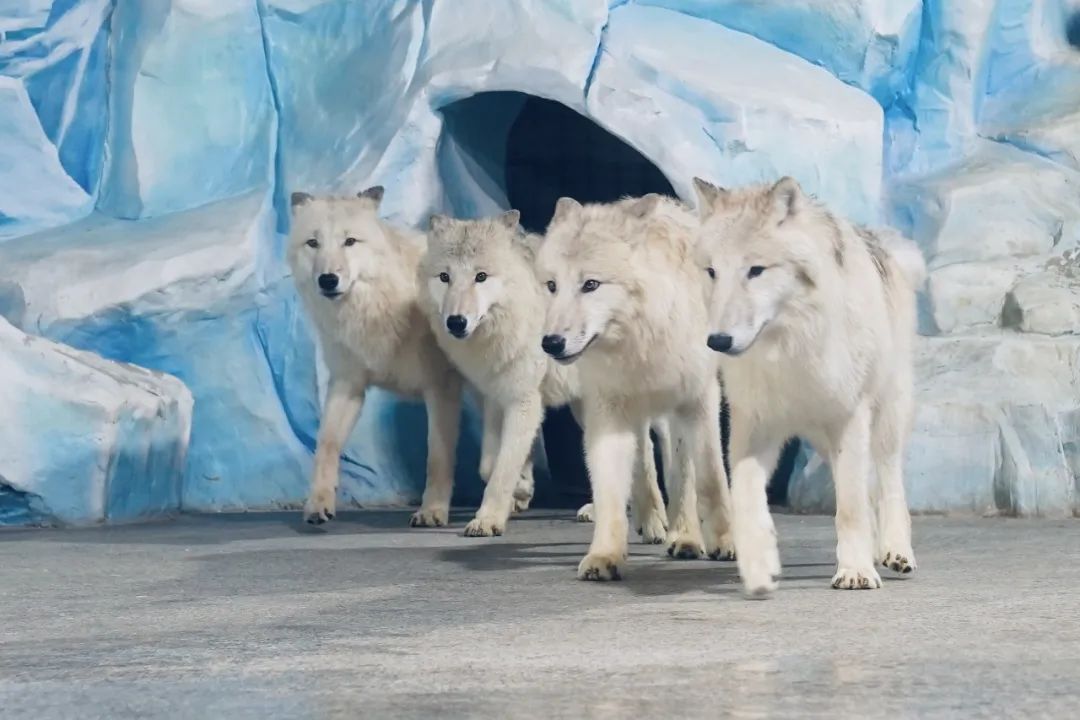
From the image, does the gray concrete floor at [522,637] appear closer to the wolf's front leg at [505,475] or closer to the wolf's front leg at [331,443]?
the wolf's front leg at [505,475]

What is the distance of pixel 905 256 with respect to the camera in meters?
5.08

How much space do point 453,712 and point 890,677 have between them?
0.86m

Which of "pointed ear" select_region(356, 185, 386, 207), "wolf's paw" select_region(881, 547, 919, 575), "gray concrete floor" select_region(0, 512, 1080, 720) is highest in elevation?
"pointed ear" select_region(356, 185, 386, 207)

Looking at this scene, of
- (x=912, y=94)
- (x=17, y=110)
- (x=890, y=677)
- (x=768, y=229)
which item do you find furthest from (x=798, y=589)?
(x=17, y=110)

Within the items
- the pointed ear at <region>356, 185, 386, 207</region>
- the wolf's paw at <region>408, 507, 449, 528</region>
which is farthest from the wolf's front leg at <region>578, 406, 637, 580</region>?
the pointed ear at <region>356, 185, 386, 207</region>

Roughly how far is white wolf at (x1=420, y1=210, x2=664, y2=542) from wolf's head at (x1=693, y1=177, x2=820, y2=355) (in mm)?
2522

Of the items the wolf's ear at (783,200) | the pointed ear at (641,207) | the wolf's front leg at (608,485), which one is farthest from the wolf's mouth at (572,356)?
the wolf's ear at (783,200)

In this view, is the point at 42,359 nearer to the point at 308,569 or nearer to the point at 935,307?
the point at 308,569

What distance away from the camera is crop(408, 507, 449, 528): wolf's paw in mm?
7129

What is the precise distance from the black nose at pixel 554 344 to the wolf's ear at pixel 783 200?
0.84 meters

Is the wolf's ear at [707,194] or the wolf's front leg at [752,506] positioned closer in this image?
the wolf's front leg at [752,506]

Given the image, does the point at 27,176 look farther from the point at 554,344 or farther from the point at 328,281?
the point at 554,344

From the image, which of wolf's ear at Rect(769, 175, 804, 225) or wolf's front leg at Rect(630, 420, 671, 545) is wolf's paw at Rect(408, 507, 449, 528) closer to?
wolf's front leg at Rect(630, 420, 671, 545)

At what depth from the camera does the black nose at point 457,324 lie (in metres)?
6.52
